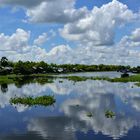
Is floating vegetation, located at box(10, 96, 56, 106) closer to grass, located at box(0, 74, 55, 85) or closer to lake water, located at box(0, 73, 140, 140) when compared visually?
lake water, located at box(0, 73, 140, 140)

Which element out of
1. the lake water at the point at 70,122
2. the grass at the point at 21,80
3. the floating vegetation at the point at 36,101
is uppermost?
the grass at the point at 21,80

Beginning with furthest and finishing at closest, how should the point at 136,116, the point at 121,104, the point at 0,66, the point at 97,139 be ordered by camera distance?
the point at 0,66 → the point at 121,104 → the point at 136,116 → the point at 97,139

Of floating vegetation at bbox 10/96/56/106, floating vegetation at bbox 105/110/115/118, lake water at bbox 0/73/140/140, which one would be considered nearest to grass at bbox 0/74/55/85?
floating vegetation at bbox 10/96/56/106

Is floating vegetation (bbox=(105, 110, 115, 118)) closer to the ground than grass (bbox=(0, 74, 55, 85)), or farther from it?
closer to the ground

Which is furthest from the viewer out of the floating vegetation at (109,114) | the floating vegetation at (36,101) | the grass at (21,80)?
the grass at (21,80)

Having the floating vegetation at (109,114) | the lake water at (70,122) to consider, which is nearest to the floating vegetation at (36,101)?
the lake water at (70,122)

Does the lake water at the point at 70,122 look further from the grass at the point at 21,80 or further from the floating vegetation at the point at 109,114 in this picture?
the grass at the point at 21,80

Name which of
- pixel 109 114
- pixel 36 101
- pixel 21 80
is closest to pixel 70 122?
pixel 109 114

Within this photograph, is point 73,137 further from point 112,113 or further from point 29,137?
point 112,113

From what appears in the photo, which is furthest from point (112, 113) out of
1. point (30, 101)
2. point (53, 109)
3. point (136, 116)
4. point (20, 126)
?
point (30, 101)

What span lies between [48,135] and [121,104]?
25.3 meters

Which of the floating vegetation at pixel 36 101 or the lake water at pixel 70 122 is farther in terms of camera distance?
the floating vegetation at pixel 36 101

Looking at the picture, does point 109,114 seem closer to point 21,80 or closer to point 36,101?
point 36,101

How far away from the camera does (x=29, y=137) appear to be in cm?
3416
